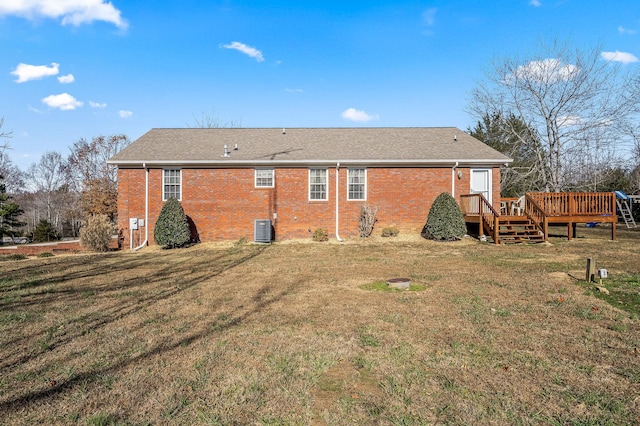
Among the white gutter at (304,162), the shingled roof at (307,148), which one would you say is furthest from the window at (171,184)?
the shingled roof at (307,148)

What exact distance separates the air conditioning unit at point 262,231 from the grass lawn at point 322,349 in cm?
665

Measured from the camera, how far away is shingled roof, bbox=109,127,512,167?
15594 millimetres

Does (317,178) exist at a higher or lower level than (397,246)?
higher

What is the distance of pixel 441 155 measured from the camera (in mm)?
15969

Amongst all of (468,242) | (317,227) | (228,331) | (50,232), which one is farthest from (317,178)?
(50,232)

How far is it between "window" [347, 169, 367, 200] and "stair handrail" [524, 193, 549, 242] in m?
6.47

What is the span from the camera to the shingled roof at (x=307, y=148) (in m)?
15.6

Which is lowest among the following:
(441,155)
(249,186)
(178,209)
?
(178,209)

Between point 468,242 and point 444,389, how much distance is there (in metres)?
12.0

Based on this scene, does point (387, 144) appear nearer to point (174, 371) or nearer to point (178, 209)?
point (178, 209)

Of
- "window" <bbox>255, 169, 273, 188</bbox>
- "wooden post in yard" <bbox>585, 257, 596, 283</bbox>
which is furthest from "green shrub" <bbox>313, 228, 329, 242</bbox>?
"wooden post in yard" <bbox>585, 257, 596, 283</bbox>

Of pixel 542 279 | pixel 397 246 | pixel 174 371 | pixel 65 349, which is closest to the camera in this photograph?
pixel 174 371

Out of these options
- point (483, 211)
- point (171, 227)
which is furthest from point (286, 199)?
point (483, 211)

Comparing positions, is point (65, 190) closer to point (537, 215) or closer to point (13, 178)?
point (13, 178)
